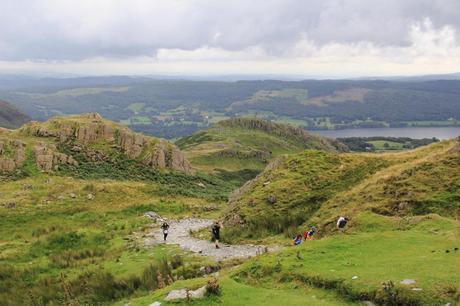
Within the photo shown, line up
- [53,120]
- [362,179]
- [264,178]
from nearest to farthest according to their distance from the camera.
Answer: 1. [362,179]
2. [264,178]
3. [53,120]

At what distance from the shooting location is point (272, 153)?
189 m

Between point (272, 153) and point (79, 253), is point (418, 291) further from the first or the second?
point (272, 153)

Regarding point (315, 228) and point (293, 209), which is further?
point (293, 209)

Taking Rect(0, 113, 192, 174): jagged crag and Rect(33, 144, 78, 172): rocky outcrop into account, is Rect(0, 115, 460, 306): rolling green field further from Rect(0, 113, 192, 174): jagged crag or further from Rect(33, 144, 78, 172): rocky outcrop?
Rect(0, 113, 192, 174): jagged crag

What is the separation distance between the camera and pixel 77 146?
66.7m

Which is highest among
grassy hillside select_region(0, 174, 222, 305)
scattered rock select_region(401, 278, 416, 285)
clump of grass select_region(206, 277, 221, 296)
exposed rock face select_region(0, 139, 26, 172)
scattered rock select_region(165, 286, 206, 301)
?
scattered rock select_region(401, 278, 416, 285)

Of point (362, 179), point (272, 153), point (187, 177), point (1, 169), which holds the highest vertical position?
point (362, 179)

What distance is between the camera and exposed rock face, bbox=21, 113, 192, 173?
222 ft

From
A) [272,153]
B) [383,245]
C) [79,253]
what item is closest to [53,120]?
[79,253]

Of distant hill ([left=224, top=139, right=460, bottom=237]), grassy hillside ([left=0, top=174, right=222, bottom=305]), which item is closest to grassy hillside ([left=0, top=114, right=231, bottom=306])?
grassy hillside ([left=0, top=174, right=222, bottom=305])

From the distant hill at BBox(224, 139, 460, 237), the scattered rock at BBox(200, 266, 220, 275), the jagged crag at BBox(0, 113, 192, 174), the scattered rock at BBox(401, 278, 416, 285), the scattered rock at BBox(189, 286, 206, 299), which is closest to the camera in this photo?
the scattered rock at BBox(401, 278, 416, 285)

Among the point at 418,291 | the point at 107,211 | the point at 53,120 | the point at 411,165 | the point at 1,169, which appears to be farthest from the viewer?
the point at 53,120

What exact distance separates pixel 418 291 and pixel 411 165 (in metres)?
17.7

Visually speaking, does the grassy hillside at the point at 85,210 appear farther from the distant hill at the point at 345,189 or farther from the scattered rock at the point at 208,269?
the distant hill at the point at 345,189
